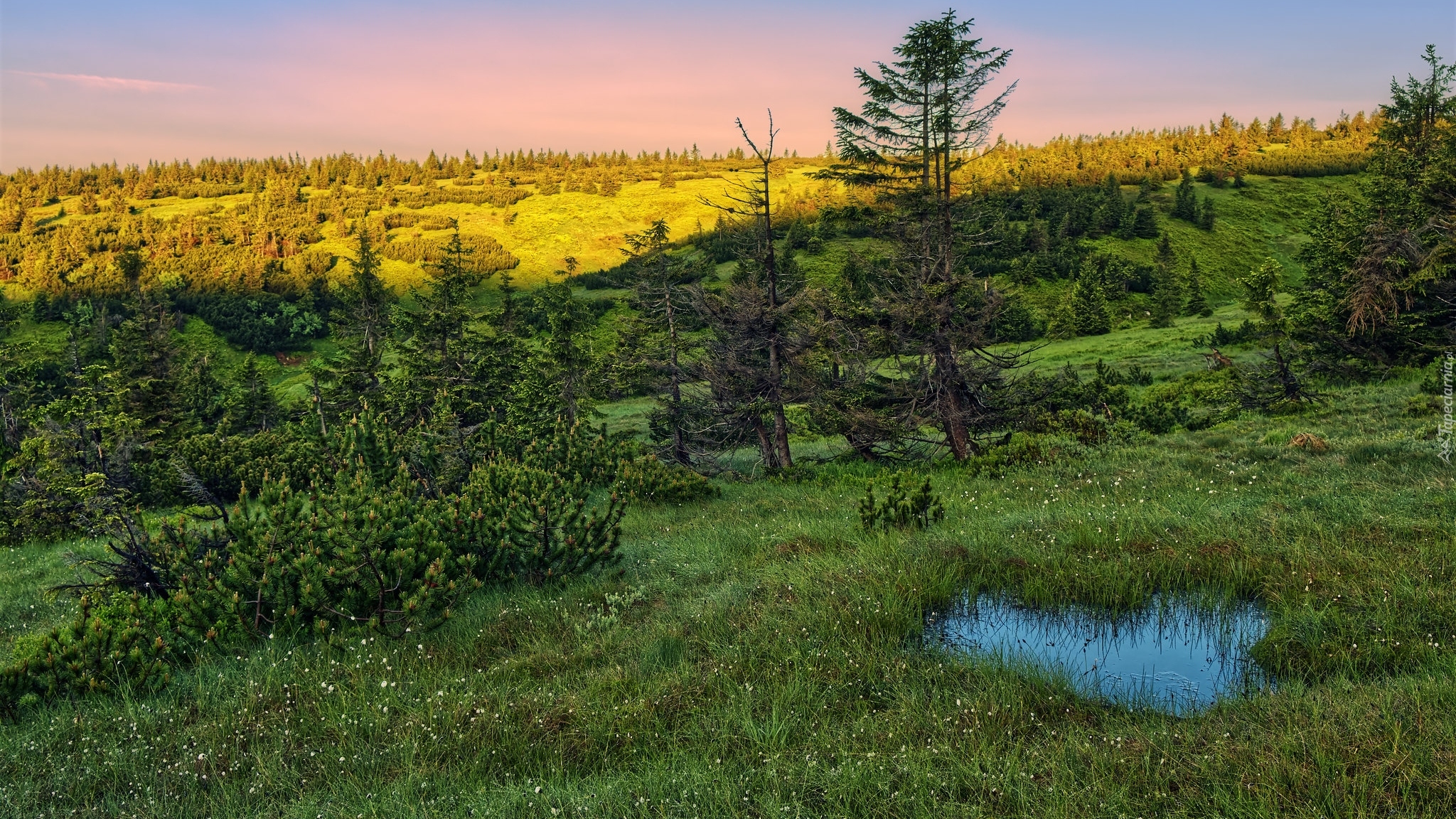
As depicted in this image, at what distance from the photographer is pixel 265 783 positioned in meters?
3.92

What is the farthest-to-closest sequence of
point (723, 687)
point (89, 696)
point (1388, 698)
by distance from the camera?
point (89, 696) → point (723, 687) → point (1388, 698)

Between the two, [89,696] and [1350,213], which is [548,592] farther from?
[1350,213]

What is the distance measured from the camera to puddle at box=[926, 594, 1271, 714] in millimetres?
4465

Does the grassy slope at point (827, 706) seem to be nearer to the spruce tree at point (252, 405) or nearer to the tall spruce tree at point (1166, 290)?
the spruce tree at point (252, 405)

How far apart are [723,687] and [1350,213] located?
34.5m

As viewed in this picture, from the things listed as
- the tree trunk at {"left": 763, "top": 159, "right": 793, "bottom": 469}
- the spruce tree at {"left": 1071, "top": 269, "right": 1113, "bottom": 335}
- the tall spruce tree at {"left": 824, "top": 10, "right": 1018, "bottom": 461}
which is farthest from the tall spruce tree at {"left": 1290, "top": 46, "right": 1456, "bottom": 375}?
the spruce tree at {"left": 1071, "top": 269, "right": 1113, "bottom": 335}

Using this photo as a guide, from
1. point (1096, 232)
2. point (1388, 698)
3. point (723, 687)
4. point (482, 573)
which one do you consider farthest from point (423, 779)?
point (1096, 232)

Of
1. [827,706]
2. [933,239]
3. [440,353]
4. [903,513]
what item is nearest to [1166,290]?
[933,239]

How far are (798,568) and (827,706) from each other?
2.60 m

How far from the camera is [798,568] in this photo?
6.96m

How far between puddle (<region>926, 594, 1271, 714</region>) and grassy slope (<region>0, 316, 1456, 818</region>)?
0.22 metres

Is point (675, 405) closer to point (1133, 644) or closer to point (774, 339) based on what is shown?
point (774, 339)

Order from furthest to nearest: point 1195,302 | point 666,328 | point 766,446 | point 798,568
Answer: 1. point 1195,302
2. point 666,328
3. point 766,446
4. point 798,568

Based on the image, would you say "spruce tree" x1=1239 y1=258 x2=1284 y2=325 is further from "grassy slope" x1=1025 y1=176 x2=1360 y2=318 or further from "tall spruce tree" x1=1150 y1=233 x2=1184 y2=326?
"grassy slope" x1=1025 y1=176 x2=1360 y2=318
